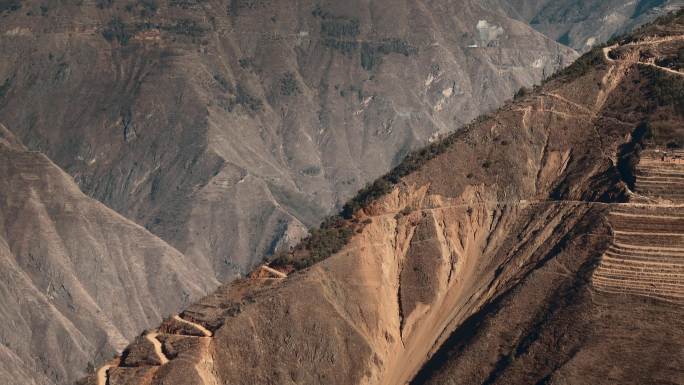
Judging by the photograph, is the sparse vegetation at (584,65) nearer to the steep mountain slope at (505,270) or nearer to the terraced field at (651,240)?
the steep mountain slope at (505,270)

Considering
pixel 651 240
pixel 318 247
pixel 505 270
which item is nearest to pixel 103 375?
pixel 318 247

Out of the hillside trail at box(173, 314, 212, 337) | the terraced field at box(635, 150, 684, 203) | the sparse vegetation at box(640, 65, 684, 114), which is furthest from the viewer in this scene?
the sparse vegetation at box(640, 65, 684, 114)

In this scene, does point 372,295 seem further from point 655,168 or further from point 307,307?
point 655,168

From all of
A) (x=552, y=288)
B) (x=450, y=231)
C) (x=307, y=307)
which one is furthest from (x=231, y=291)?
(x=552, y=288)

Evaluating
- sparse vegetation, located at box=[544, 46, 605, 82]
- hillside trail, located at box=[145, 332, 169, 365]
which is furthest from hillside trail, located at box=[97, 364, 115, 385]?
sparse vegetation, located at box=[544, 46, 605, 82]

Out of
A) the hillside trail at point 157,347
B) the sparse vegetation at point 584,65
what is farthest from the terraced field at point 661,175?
the hillside trail at point 157,347

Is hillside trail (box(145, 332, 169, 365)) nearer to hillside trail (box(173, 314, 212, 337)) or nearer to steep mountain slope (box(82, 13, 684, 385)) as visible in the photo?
steep mountain slope (box(82, 13, 684, 385))

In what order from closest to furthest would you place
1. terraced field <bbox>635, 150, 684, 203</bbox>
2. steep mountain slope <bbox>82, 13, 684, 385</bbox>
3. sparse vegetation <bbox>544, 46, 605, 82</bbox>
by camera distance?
1. steep mountain slope <bbox>82, 13, 684, 385</bbox>
2. terraced field <bbox>635, 150, 684, 203</bbox>
3. sparse vegetation <bbox>544, 46, 605, 82</bbox>
